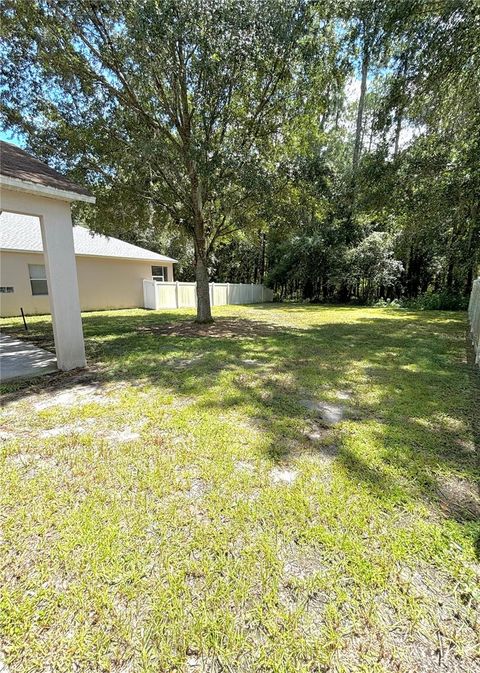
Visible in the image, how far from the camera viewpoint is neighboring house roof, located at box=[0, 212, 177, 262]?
11.0m

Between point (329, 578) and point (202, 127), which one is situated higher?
point (202, 127)

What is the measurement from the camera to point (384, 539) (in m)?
1.72

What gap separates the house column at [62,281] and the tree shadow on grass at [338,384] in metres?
0.39

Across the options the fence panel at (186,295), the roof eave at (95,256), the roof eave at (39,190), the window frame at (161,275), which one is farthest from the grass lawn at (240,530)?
the window frame at (161,275)

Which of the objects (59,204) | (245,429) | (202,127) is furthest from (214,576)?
(202,127)

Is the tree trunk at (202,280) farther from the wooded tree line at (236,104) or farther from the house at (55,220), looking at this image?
the house at (55,220)

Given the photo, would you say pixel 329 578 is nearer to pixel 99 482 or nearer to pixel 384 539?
pixel 384 539

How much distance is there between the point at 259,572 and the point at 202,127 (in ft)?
31.2

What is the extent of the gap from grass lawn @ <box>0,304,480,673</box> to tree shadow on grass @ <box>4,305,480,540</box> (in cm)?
3

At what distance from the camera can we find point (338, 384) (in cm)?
423

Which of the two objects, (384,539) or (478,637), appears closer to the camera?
(478,637)

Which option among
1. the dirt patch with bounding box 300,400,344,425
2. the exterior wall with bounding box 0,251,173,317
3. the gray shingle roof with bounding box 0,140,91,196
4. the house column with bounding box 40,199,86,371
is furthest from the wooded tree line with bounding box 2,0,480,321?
the dirt patch with bounding box 300,400,344,425

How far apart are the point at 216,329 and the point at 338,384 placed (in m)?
5.22

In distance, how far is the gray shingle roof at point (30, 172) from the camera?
13.1 ft
